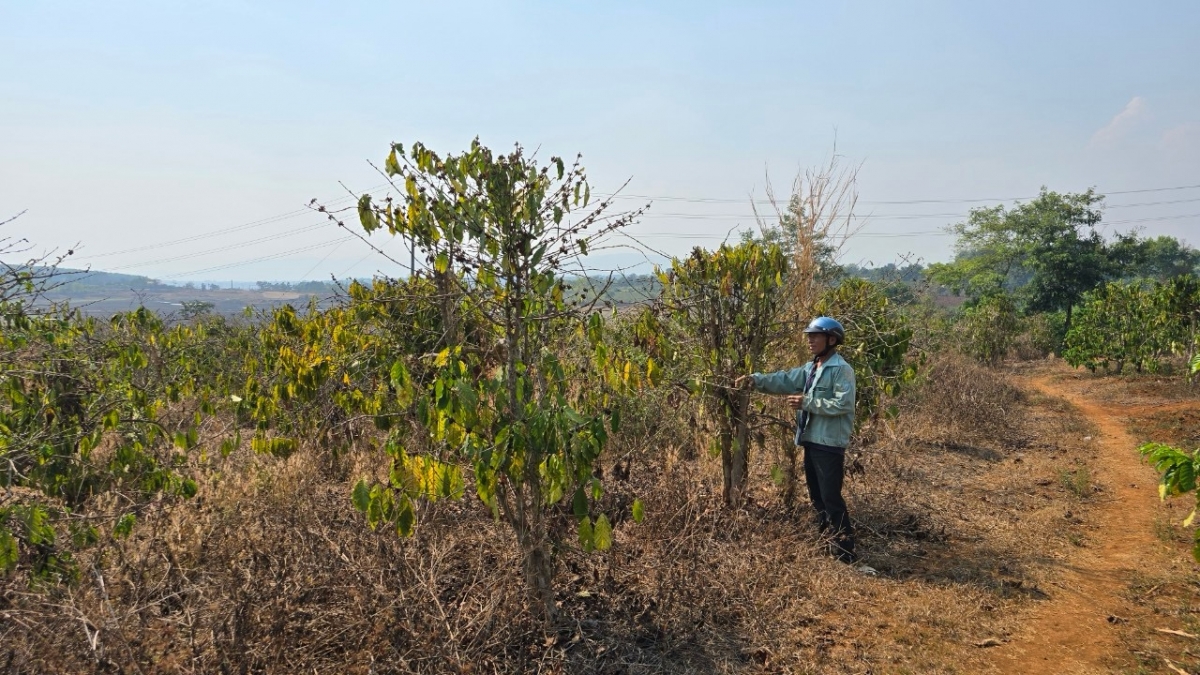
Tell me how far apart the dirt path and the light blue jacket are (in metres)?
1.51

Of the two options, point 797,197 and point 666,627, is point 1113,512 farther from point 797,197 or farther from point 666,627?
point 666,627

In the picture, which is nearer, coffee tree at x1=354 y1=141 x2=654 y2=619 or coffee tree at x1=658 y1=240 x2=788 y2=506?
coffee tree at x1=354 y1=141 x2=654 y2=619

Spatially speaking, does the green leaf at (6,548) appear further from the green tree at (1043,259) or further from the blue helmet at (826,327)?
the green tree at (1043,259)

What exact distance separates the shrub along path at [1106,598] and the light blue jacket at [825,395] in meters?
1.51

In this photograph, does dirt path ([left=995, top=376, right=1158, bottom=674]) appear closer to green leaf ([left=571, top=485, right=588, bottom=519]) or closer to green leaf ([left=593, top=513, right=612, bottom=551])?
green leaf ([left=593, top=513, right=612, bottom=551])

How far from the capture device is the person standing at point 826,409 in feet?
15.3

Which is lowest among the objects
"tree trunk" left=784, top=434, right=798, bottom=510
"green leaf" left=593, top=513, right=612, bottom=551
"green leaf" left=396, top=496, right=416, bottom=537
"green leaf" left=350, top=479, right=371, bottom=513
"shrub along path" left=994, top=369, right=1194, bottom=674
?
"shrub along path" left=994, top=369, right=1194, bottom=674

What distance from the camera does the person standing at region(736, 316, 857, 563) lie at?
4.65 metres

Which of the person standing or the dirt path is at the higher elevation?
the person standing

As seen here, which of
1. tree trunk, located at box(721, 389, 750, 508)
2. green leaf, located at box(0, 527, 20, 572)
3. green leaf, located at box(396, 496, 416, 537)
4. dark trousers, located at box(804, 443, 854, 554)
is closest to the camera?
green leaf, located at box(0, 527, 20, 572)

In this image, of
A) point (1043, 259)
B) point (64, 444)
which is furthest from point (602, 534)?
point (1043, 259)

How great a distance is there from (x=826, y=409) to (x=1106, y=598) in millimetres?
2092

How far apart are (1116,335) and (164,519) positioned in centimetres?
2013

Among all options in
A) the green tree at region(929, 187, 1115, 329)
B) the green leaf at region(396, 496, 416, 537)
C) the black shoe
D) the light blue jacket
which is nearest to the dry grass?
the black shoe
